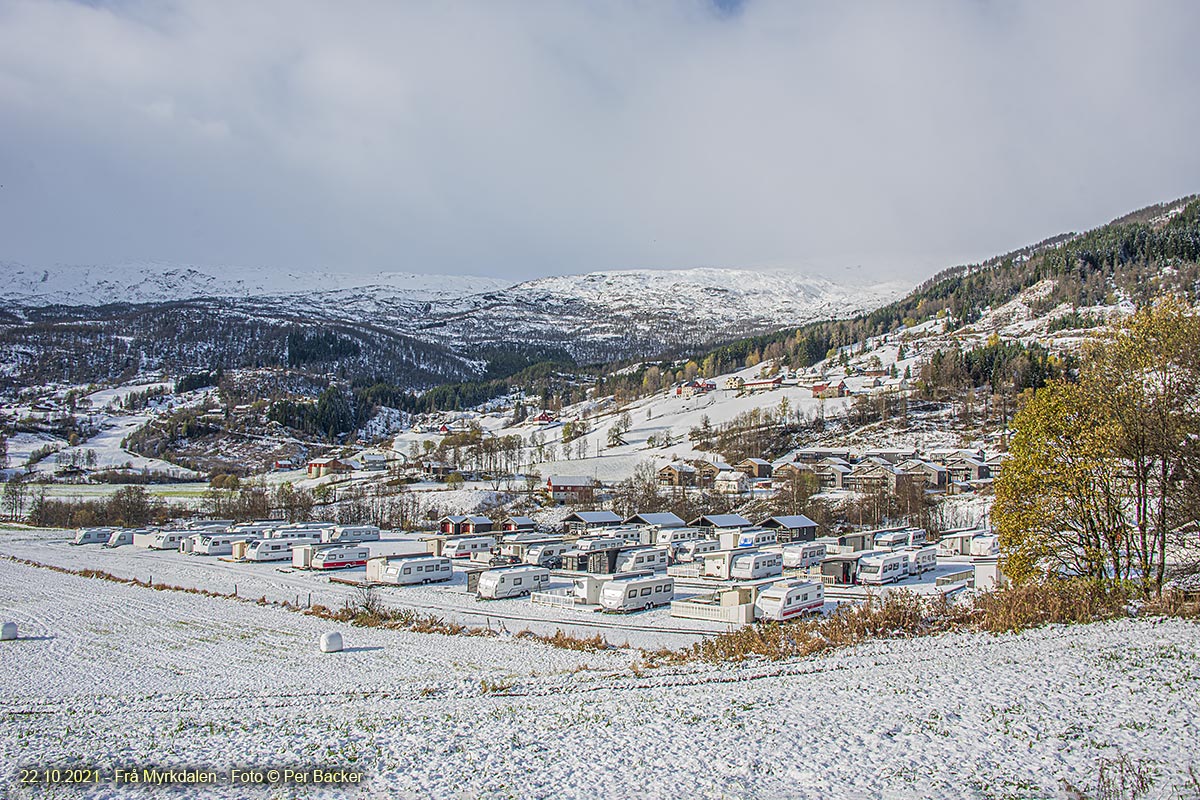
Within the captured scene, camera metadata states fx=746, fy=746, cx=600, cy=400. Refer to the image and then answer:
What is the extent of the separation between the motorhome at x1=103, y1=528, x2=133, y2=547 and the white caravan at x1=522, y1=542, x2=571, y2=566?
31457mm

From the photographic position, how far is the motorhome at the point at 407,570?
32.9m

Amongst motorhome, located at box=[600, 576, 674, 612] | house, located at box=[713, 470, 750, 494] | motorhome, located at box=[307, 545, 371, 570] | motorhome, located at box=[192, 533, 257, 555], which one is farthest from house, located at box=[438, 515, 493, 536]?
motorhome, located at box=[600, 576, 674, 612]

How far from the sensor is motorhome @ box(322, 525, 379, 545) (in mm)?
46781

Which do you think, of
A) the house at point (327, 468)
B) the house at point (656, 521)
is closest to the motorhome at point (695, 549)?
the house at point (656, 521)

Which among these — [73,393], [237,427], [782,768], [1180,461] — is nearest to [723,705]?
[782,768]

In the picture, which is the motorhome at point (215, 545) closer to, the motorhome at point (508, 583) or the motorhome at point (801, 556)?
the motorhome at point (508, 583)

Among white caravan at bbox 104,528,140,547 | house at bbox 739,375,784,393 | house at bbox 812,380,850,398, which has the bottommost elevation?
white caravan at bbox 104,528,140,547

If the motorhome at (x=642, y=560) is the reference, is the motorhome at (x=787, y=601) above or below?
above

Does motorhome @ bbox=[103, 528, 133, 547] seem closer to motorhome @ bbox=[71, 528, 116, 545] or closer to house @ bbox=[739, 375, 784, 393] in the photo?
motorhome @ bbox=[71, 528, 116, 545]

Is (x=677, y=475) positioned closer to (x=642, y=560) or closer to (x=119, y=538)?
(x=642, y=560)

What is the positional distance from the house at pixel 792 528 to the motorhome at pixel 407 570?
20671 mm

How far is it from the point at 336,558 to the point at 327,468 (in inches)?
2415

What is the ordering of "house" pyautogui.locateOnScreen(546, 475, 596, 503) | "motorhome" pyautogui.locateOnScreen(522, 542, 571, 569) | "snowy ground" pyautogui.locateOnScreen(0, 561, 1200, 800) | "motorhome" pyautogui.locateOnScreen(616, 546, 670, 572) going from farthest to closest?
"house" pyautogui.locateOnScreen(546, 475, 596, 503)
"motorhome" pyautogui.locateOnScreen(522, 542, 571, 569)
"motorhome" pyautogui.locateOnScreen(616, 546, 670, 572)
"snowy ground" pyautogui.locateOnScreen(0, 561, 1200, 800)

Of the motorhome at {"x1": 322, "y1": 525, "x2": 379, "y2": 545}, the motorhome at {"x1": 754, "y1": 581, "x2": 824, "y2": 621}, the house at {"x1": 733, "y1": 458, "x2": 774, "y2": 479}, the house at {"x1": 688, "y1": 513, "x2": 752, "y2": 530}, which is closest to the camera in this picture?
the motorhome at {"x1": 754, "y1": 581, "x2": 824, "y2": 621}
